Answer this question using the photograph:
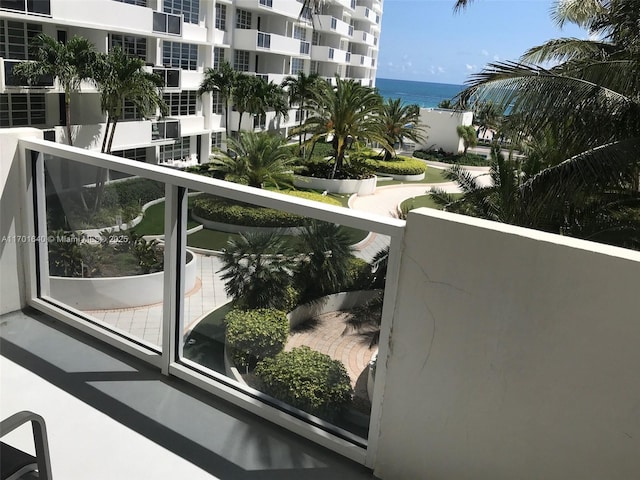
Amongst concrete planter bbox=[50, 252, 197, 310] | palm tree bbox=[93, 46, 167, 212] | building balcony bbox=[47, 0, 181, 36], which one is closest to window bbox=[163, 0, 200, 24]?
building balcony bbox=[47, 0, 181, 36]

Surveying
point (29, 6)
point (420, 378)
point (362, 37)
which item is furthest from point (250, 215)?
point (362, 37)

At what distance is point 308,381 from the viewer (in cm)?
321

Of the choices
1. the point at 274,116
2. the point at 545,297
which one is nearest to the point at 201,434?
the point at 545,297

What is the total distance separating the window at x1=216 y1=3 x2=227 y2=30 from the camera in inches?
1439

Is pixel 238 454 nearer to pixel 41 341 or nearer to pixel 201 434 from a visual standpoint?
pixel 201 434

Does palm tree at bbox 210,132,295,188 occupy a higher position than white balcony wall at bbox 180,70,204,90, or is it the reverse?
white balcony wall at bbox 180,70,204,90

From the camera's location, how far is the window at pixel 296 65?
158 feet

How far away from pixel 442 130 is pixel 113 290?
48.0m

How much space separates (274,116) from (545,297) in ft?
138

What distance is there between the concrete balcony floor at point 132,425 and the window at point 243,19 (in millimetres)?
38628

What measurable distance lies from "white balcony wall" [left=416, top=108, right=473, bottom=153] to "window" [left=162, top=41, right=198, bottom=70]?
22.1 meters

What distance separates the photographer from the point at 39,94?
24.6 meters

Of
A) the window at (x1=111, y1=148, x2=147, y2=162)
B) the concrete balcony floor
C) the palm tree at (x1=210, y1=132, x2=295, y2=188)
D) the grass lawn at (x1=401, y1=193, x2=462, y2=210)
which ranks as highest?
the concrete balcony floor

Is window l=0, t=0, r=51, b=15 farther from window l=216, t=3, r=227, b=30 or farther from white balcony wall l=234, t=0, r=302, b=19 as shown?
white balcony wall l=234, t=0, r=302, b=19
